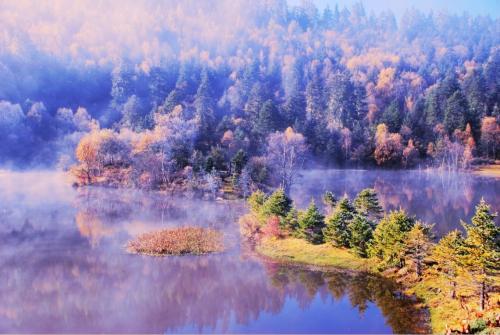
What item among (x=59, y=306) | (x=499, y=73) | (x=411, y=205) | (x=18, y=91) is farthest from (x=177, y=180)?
(x=499, y=73)

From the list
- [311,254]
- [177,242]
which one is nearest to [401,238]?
[311,254]

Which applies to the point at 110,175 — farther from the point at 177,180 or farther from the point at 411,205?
the point at 411,205

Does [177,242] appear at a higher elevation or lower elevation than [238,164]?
lower

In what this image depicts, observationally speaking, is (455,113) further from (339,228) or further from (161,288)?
(161,288)

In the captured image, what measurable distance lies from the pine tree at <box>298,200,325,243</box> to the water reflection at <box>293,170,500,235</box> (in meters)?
17.9

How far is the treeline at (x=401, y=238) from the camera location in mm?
34062

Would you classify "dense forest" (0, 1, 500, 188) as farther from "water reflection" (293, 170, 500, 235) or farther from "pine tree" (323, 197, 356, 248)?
"pine tree" (323, 197, 356, 248)

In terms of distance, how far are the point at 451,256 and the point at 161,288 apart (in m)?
24.8

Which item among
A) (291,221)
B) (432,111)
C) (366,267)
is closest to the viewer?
(366,267)

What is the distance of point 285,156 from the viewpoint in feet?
334

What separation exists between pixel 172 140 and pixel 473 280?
82342mm

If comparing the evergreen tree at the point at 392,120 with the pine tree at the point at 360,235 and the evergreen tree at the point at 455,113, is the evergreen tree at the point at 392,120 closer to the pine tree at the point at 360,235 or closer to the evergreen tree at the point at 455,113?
the evergreen tree at the point at 455,113

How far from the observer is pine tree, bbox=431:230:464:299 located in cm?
3606

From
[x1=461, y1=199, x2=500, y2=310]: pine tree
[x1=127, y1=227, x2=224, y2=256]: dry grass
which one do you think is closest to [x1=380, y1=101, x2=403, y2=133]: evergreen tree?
[x1=127, y1=227, x2=224, y2=256]: dry grass
